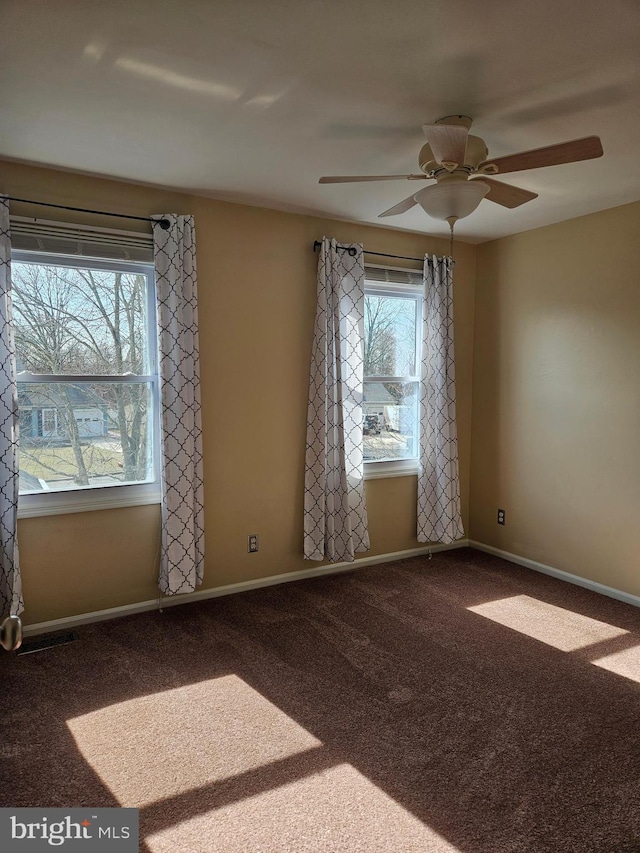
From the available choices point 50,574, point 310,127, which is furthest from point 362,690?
point 310,127

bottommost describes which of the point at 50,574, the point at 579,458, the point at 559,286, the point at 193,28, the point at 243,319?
the point at 50,574

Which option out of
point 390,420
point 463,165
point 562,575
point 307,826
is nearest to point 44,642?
point 307,826

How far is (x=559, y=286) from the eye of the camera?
4.06 m

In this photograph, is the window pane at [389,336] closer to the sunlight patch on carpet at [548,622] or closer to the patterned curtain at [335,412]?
the patterned curtain at [335,412]

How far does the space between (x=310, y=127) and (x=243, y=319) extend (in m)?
1.41

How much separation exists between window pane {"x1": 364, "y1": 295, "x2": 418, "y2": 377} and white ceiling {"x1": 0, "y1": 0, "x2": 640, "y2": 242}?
A: 1339 millimetres

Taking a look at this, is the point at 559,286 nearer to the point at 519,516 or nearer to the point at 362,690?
the point at 519,516

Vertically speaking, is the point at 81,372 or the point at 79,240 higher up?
the point at 79,240

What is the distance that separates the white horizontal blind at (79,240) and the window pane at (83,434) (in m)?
0.72

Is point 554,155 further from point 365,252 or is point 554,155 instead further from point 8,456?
point 8,456

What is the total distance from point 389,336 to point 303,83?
2.43 m

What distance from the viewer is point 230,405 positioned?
3699 millimetres

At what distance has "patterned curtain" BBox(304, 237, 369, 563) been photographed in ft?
12.8

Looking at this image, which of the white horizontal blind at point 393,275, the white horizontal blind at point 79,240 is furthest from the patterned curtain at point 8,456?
the white horizontal blind at point 393,275
